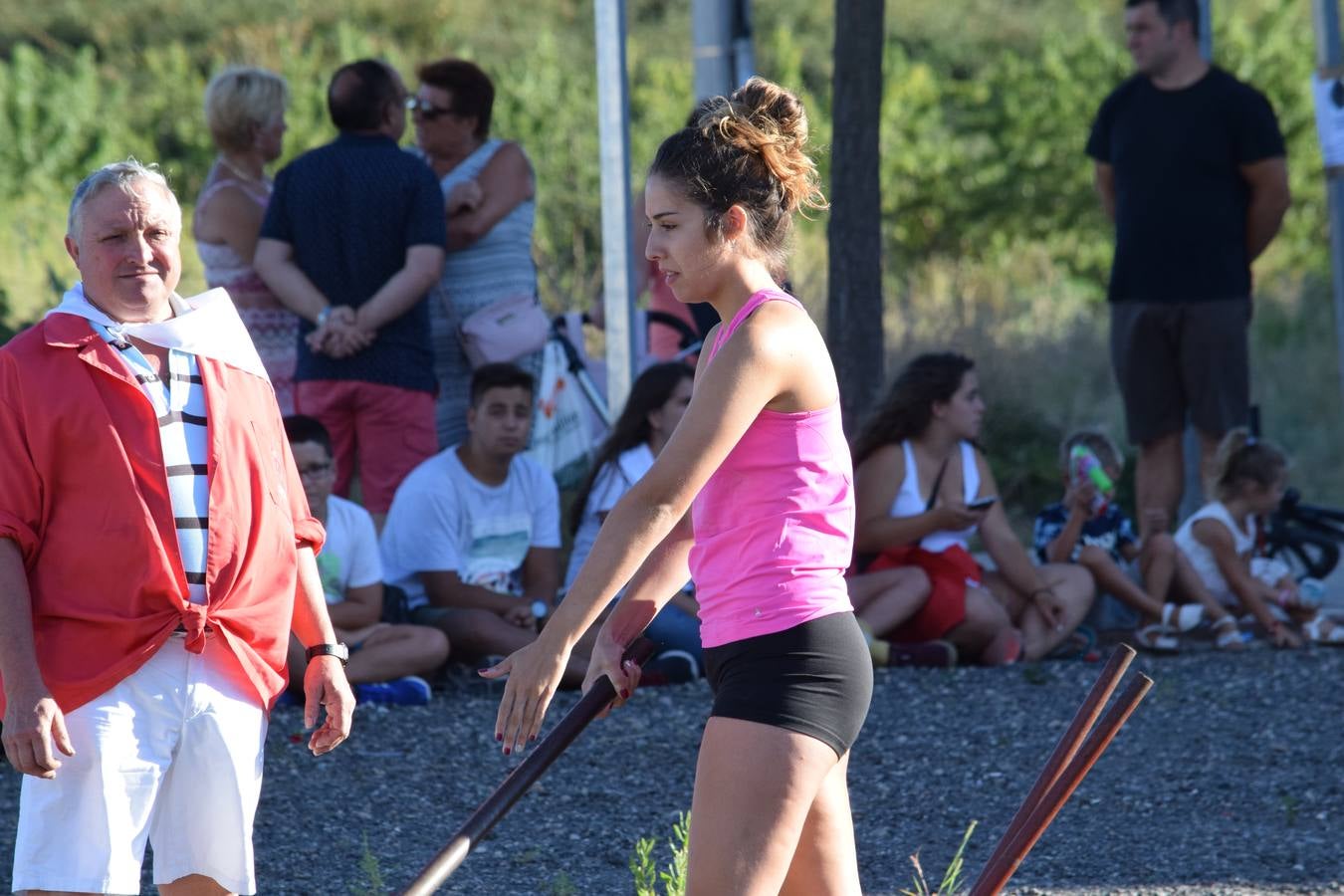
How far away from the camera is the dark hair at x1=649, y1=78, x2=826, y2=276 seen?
9.41 ft

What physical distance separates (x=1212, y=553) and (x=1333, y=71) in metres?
2.51

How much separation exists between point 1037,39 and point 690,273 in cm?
2678

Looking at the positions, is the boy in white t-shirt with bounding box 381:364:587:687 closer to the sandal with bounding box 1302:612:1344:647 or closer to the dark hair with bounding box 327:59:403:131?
the dark hair with bounding box 327:59:403:131

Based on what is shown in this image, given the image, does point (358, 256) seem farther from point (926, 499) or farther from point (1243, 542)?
point (1243, 542)

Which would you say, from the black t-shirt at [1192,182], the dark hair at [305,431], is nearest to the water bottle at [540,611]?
the dark hair at [305,431]

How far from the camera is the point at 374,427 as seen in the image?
657 centimetres

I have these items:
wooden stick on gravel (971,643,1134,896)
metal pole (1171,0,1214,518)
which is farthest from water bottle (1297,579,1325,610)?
wooden stick on gravel (971,643,1134,896)

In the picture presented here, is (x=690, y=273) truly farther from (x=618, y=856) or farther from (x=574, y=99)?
(x=574, y=99)

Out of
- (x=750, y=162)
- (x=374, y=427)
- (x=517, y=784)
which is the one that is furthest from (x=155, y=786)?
(x=374, y=427)

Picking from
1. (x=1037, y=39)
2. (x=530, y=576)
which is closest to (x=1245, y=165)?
(x=530, y=576)

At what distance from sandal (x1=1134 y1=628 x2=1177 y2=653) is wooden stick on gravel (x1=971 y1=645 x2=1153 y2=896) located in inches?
170

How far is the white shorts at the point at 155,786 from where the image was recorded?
2.91 meters

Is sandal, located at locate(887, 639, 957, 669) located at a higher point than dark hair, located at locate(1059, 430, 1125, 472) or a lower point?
lower

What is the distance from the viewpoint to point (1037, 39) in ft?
93.2
